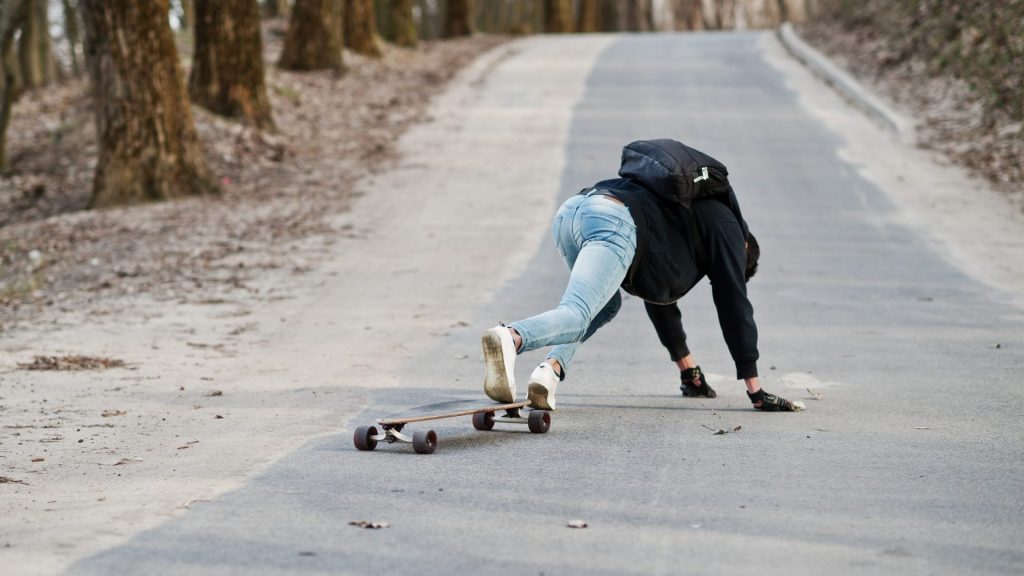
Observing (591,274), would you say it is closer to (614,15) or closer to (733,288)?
(733,288)

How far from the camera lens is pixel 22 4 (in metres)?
19.7

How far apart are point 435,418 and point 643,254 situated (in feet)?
4.44

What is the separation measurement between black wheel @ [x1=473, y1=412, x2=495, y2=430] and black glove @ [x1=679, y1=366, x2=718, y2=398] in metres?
1.52

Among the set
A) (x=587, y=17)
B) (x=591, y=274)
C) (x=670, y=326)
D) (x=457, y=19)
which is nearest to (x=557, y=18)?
(x=587, y=17)

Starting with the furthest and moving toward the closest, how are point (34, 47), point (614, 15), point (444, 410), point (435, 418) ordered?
1. point (614, 15)
2. point (34, 47)
3. point (444, 410)
4. point (435, 418)

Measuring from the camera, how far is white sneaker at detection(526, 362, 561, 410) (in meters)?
6.54

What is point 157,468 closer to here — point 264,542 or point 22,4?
point 264,542

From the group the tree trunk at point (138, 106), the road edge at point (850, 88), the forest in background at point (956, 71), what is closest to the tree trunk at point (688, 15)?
the road edge at point (850, 88)

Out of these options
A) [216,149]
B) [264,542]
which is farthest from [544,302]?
[216,149]

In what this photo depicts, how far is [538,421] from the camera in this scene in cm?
629

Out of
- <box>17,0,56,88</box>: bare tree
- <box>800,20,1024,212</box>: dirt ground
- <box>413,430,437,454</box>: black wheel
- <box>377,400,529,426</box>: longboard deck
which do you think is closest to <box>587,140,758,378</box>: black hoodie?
<box>377,400,529,426</box>: longboard deck

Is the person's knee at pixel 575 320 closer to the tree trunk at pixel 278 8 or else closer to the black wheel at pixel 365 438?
the black wheel at pixel 365 438

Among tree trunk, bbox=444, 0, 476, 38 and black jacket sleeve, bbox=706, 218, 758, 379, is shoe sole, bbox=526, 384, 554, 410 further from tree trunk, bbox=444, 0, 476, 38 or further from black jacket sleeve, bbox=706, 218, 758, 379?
tree trunk, bbox=444, 0, 476, 38

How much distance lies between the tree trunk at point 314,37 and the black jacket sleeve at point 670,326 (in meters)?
18.8
